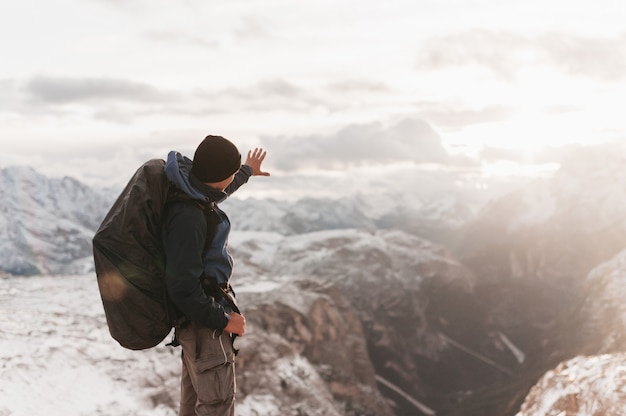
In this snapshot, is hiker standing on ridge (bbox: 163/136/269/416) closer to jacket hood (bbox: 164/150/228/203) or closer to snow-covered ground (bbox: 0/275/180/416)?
jacket hood (bbox: 164/150/228/203)

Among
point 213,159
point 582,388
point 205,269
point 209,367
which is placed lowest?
point 582,388

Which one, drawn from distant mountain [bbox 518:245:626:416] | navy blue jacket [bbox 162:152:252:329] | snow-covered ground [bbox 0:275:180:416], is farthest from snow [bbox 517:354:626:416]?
snow-covered ground [bbox 0:275:180:416]

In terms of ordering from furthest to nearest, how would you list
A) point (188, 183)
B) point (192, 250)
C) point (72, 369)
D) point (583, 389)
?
point (72, 369)
point (583, 389)
point (188, 183)
point (192, 250)

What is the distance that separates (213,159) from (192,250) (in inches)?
41.6

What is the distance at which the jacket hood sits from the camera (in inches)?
216

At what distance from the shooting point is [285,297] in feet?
162

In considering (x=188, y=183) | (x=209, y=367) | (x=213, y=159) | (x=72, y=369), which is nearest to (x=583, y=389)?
(x=209, y=367)

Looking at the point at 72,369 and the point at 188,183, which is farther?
the point at 72,369

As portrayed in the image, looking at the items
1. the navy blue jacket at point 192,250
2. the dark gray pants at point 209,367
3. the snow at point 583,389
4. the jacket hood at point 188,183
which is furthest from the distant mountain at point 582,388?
the jacket hood at point 188,183

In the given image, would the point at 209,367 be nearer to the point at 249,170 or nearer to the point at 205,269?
the point at 205,269

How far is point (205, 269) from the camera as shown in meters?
5.78

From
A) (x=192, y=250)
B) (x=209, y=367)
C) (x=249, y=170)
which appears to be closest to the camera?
(x=192, y=250)

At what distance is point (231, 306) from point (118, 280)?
4.49ft

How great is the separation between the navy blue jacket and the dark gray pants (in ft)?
1.11
